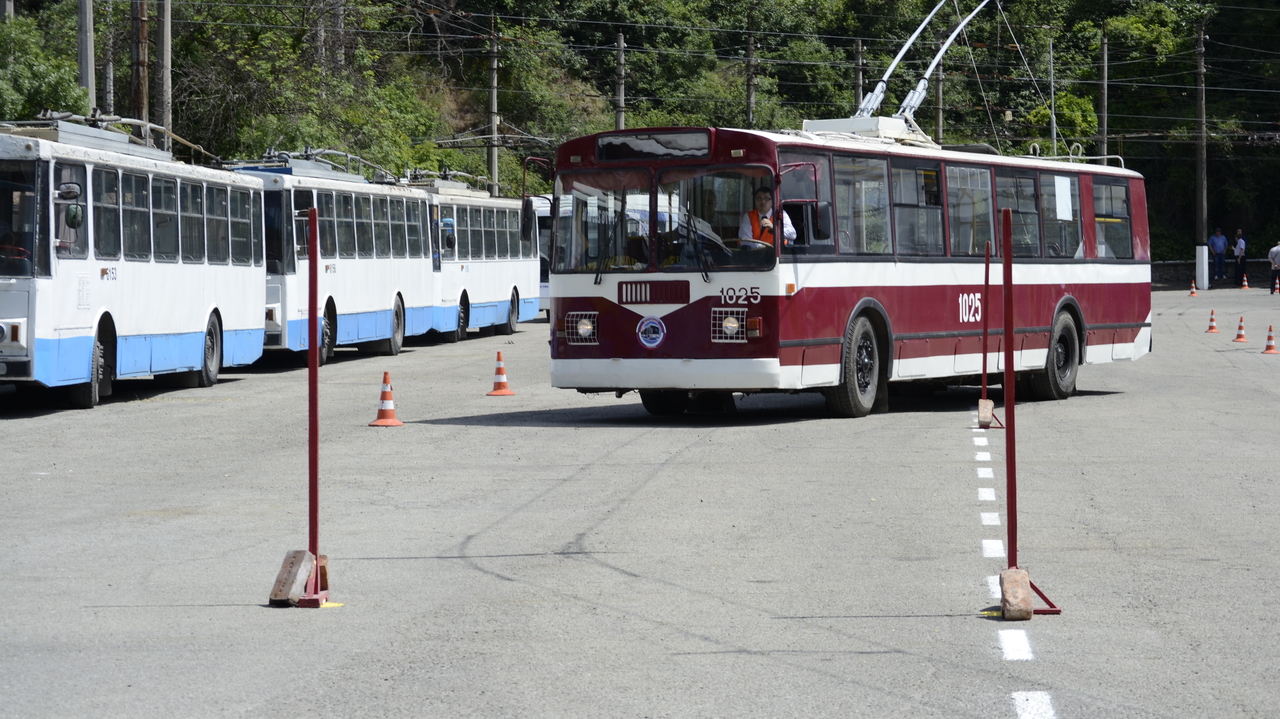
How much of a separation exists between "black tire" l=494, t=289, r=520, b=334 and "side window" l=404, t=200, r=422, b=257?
19.8 feet

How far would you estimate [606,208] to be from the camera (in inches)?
695

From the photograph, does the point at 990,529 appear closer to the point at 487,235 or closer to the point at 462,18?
the point at 487,235

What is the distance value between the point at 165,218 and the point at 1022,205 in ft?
33.2

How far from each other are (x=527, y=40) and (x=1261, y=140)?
2701cm

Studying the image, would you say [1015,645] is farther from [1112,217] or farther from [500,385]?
[1112,217]

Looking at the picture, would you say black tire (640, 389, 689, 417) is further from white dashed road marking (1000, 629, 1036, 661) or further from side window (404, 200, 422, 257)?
side window (404, 200, 422, 257)

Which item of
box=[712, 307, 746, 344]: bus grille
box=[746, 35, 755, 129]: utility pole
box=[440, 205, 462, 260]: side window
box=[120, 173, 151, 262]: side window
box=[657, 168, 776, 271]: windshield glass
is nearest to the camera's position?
box=[712, 307, 746, 344]: bus grille

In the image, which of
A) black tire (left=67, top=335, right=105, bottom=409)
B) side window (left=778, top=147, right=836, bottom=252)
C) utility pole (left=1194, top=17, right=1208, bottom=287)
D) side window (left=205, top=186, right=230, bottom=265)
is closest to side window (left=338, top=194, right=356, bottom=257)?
side window (left=205, top=186, right=230, bottom=265)

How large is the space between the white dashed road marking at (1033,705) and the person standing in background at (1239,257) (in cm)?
6231

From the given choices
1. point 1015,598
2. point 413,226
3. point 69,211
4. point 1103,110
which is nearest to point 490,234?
point 413,226

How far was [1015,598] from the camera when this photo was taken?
308 inches

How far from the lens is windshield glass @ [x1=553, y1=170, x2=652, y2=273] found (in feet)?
57.3

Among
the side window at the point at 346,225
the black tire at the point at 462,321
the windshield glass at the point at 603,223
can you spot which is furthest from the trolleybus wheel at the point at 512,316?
the windshield glass at the point at 603,223

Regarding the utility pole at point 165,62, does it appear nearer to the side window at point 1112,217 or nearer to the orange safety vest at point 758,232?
the side window at point 1112,217
